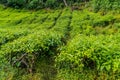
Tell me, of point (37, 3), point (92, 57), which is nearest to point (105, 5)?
point (37, 3)

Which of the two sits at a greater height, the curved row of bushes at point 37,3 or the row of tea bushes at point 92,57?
the row of tea bushes at point 92,57

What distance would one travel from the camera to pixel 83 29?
77.7 ft

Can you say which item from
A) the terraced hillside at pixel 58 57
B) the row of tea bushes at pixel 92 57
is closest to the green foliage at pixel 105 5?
the terraced hillside at pixel 58 57

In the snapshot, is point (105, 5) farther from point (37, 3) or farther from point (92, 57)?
point (92, 57)

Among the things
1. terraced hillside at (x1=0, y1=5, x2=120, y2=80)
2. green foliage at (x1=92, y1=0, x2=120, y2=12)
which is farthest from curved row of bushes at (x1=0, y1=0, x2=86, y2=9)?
terraced hillside at (x1=0, y1=5, x2=120, y2=80)

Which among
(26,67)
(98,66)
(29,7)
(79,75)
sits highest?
(98,66)

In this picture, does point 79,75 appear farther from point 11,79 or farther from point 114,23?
point 114,23

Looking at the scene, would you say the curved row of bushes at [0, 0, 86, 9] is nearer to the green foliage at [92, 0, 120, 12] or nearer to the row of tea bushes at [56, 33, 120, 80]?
the green foliage at [92, 0, 120, 12]

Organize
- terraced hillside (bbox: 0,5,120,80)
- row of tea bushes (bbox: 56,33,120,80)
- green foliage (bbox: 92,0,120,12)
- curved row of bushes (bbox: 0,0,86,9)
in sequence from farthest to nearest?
curved row of bushes (bbox: 0,0,86,9) → green foliage (bbox: 92,0,120,12) → terraced hillside (bbox: 0,5,120,80) → row of tea bushes (bbox: 56,33,120,80)

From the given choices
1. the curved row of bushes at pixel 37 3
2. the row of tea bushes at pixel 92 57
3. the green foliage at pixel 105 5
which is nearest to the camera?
the row of tea bushes at pixel 92 57

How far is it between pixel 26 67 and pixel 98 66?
188 inches

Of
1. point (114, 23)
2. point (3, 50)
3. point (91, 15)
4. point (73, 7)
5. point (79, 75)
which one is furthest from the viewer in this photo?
point (73, 7)

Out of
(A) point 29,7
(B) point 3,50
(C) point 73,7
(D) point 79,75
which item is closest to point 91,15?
(C) point 73,7

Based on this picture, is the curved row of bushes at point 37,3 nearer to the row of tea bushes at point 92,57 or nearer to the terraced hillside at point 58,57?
the terraced hillside at point 58,57
